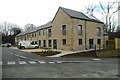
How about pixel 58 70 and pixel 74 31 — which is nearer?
pixel 58 70

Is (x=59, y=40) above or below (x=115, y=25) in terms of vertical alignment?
below

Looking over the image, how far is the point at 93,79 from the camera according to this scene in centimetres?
1086

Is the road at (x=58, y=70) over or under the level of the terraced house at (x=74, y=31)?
under

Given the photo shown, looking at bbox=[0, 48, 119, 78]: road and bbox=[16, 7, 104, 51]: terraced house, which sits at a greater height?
bbox=[16, 7, 104, 51]: terraced house

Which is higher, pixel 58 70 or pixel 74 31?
pixel 74 31

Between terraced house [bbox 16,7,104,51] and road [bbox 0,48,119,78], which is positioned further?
terraced house [bbox 16,7,104,51]

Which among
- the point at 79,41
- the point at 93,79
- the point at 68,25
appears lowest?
the point at 93,79

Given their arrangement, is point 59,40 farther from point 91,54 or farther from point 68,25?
point 91,54

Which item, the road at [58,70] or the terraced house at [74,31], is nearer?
the road at [58,70]

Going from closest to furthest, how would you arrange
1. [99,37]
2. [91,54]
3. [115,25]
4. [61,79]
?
[61,79], [91,54], [99,37], [115,25]

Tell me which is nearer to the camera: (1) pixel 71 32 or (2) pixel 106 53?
(2) pixel 106 53

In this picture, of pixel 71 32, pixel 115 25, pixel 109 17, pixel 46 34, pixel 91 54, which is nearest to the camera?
pixel 91 54

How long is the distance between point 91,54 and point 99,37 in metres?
14.3

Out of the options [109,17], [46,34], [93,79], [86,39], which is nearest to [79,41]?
[86,39]
